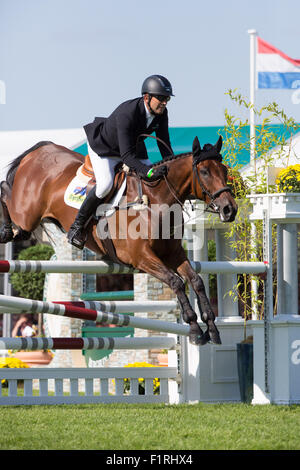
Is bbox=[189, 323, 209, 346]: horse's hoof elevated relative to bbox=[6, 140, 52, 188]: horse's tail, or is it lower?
lower

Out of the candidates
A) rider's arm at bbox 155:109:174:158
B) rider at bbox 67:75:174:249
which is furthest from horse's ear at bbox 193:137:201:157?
rider's arm at bbox 155:109:174:158

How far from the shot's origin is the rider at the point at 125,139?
556cm

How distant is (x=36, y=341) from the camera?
5824 millimetres

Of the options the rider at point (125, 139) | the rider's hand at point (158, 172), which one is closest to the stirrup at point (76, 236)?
the rider at point (125, 139)

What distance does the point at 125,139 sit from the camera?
18.2 feet

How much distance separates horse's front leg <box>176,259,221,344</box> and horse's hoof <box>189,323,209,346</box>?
2 cm

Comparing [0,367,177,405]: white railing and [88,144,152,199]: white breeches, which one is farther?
[0,367,177,405]: white railing

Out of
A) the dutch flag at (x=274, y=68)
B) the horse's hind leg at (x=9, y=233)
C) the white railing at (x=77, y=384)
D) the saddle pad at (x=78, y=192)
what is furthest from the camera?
the dutch flag at (x=274, y=68)

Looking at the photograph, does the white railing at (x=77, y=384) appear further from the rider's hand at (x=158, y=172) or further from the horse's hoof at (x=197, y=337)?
the rider's hand at (x=158, y=172)

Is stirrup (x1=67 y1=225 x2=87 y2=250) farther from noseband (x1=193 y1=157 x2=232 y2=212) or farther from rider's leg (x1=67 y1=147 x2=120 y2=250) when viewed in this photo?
noseband (x1=193 y1=157 x2=232 y2=212)

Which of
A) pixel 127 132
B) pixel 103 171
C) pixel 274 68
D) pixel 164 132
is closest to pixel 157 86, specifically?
pixel 127 132

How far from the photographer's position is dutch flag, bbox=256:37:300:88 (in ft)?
42.1

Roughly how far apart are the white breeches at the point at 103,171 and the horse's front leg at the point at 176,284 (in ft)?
1.70
